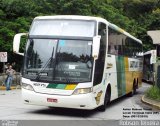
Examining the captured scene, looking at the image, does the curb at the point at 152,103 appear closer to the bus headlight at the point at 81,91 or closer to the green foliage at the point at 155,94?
the green foliage at the point at 155,94

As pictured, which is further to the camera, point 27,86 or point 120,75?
point 120,75

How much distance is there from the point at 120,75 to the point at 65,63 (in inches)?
228

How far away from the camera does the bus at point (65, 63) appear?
44.8 ft

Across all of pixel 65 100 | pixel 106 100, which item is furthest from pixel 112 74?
pixel 65 100

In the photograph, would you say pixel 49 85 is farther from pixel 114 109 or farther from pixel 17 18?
pixel 17 18

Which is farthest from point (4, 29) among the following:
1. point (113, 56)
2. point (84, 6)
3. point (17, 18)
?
point (113, 56)

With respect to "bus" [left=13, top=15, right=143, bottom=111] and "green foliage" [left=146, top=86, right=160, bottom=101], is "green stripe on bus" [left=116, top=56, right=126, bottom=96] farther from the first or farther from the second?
"bus" [left=13, top=15, right=143, bottom=111]

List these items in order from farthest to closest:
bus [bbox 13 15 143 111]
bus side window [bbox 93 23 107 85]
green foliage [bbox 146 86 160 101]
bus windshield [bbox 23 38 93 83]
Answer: green foliage [bbox 146 86 160 101] → bus side window [bbox 93 23 107 85] → bus windshield [bbox 23 38 93 83] → bus [bbox 13 15 143 111]

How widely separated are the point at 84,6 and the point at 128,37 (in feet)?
63.8

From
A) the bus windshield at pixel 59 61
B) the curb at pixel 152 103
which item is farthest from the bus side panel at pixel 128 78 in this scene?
the bus windshield at pixel 59 61

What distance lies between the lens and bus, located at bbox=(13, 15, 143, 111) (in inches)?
538

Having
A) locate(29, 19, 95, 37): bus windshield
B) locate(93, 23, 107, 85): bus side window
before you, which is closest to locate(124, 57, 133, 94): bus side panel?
locate(93, 23, 107, 85): bus side window

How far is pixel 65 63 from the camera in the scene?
45.9 feet

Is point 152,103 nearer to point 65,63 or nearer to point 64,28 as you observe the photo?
point 65,63
